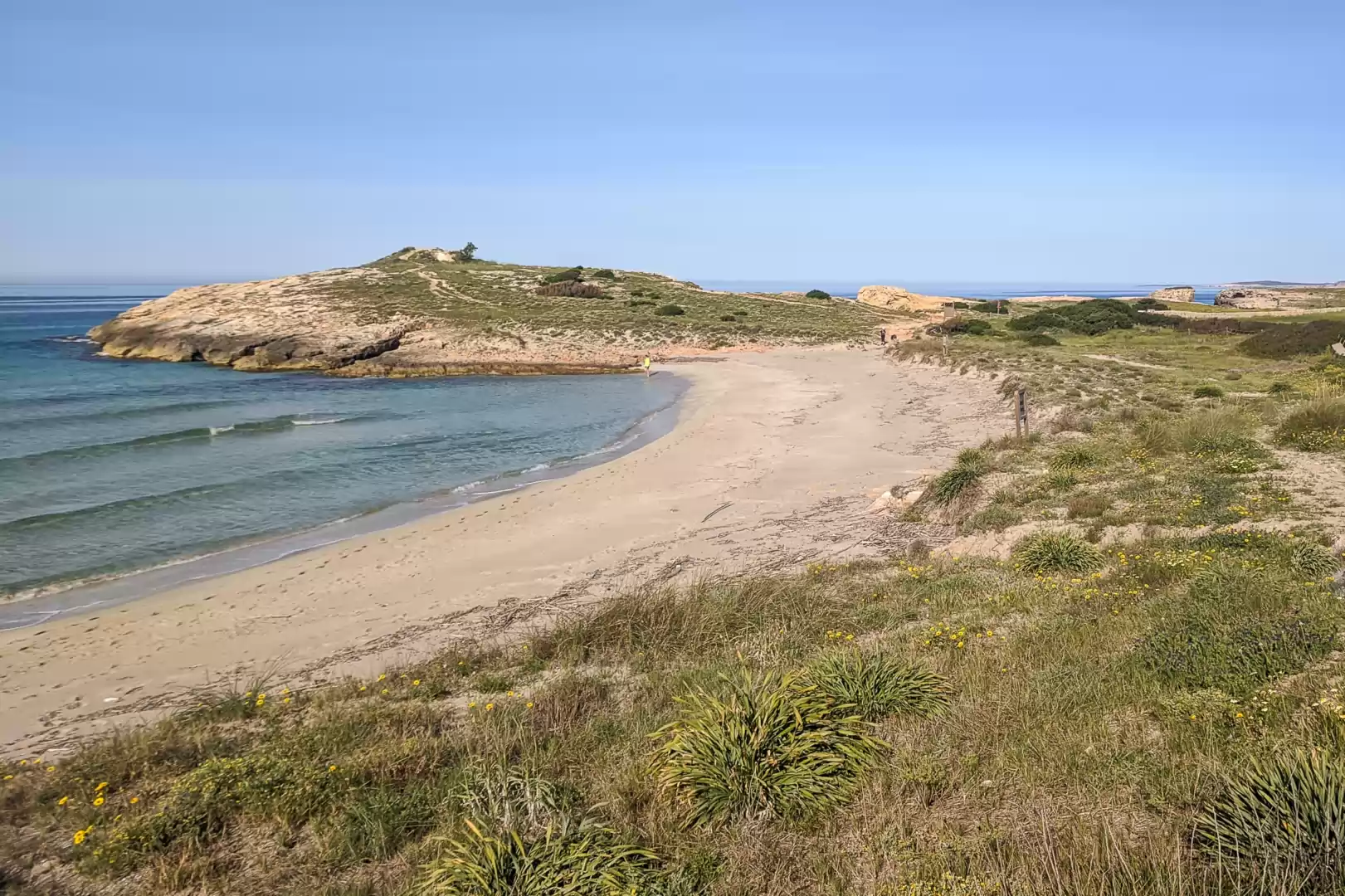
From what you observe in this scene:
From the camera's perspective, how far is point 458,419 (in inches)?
1143

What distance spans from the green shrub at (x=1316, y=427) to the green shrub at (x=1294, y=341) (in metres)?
18.8

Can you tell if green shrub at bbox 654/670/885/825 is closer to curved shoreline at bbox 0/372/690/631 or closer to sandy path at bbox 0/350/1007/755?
sandy path at bbox 0/350/1007/755

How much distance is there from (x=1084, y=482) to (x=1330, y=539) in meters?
4.48

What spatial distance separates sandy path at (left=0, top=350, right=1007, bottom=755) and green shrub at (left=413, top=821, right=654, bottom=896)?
208 inches

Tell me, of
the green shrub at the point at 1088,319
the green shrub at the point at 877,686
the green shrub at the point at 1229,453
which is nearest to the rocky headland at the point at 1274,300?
the green shrub at the point at 1088,319

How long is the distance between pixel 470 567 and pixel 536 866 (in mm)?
9163

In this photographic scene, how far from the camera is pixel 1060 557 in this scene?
9.37 meters

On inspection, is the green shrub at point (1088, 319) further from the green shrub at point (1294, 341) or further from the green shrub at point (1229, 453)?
the green shrub at point (1229, 453)

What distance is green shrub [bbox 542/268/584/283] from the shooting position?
69.1 metres

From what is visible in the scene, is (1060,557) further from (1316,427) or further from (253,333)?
(253,333)

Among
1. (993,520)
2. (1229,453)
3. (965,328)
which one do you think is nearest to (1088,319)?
(965,328)

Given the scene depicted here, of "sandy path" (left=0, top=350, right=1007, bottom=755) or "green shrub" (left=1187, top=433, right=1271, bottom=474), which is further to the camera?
"green shrub" (left=1187, top=433, right=1271, bottom=474)

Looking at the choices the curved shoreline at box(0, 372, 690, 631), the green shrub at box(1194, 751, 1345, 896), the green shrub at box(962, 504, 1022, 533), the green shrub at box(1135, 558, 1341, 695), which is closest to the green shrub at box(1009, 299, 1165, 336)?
the curved shoreline at box(0, 372, 690, 631)

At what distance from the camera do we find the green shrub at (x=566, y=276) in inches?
2719
